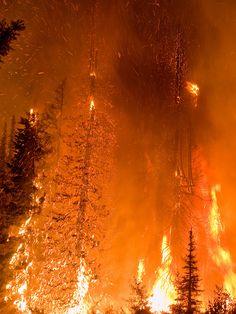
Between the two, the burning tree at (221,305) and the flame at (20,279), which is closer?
the burning tree at (221,305)

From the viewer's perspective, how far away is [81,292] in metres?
8.87

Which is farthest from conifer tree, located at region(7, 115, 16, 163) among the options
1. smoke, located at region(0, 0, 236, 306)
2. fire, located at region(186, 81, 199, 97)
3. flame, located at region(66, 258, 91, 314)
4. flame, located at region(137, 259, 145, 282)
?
fire, located at region(186, 81, 199, 97)

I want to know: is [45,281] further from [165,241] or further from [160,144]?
[160,144]

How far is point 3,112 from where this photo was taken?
9.23 metres

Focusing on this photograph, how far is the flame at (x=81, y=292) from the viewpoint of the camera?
28.7 feet

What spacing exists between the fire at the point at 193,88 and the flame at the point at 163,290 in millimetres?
4039

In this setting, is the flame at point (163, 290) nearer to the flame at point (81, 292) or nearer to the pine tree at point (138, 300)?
the pine tree at point (138, 300)

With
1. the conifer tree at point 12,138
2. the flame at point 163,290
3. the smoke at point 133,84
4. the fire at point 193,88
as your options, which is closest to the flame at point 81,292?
the smoke at point 133,84

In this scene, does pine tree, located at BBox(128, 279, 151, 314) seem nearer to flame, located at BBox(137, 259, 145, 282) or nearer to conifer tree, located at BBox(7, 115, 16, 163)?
flame, located at BBox(137, 259, 145, 282)

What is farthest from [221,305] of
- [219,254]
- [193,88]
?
[193,88]

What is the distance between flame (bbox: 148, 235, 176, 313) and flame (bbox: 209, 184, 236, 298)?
1.32m

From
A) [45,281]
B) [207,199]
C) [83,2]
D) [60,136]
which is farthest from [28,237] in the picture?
[83,2]

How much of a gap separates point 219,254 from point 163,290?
1.80m

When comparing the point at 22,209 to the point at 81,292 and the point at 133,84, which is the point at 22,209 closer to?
the point at 81,292
